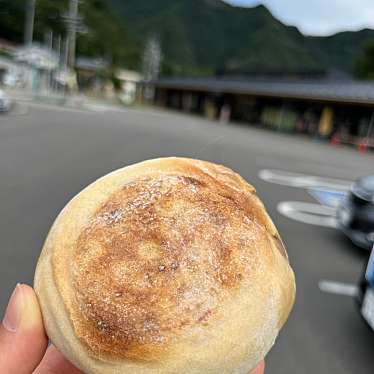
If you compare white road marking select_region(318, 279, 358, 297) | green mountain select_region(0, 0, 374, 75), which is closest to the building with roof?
green mountain select_region(0, 0, 374, 75)

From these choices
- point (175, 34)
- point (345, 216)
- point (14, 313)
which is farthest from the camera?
point (175, 34)

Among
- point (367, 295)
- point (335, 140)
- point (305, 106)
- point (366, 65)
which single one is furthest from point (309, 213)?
point (366, 65)

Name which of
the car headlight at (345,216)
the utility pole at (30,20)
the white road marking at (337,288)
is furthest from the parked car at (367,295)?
the utility pole at (30,20)

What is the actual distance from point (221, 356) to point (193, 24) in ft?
360

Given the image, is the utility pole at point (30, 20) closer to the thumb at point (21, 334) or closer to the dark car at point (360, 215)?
the dark car at point (360, 215)

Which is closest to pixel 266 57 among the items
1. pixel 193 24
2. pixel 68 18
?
pixel 68 18

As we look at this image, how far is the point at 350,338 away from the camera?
3.16 meters

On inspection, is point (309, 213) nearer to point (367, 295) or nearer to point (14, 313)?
point (367, 295)

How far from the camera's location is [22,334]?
3.75 feet

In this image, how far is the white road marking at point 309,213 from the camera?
613 cm

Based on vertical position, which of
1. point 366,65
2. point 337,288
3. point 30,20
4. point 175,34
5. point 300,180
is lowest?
point 337,288

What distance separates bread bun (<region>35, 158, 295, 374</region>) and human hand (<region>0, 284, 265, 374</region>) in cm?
6

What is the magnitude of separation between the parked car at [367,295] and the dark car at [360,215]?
1.53m

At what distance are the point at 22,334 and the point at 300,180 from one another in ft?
30.0
